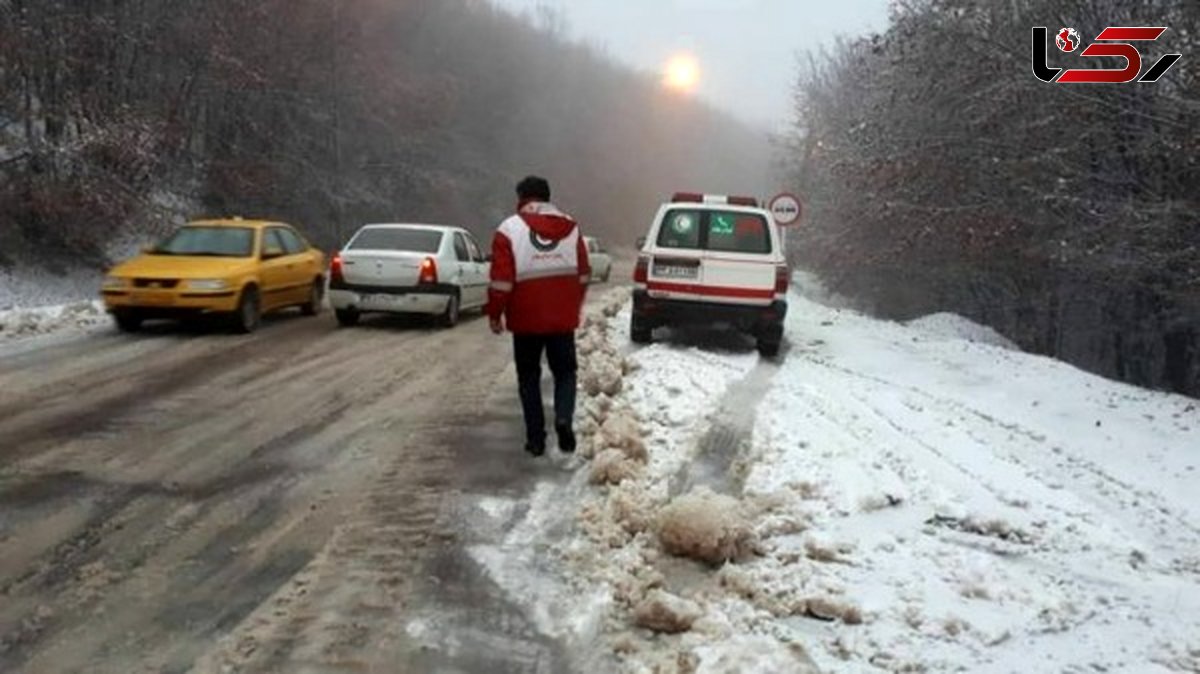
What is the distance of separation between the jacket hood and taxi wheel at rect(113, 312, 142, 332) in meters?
7.90

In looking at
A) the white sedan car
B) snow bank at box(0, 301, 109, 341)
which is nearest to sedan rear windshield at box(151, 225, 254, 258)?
the white sedan car

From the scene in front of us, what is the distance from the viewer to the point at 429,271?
47.1ft

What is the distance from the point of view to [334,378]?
9.93 meters

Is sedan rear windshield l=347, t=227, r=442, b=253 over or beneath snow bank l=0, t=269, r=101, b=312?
over

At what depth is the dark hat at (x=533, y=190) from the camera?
22.5ft

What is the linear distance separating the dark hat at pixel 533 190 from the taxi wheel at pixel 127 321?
7847 mm

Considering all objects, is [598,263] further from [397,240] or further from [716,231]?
[716,231]

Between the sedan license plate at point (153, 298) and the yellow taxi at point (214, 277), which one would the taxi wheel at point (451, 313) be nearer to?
the yellow taxi at point (214, 277)

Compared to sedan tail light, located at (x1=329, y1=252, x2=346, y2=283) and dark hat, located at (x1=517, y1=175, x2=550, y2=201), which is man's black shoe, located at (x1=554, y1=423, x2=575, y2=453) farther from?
sedan tail light, located at (x1=329, y1=252, x2=346, y2=283)

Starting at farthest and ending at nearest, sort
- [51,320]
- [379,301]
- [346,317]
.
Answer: [346,317] < [379,301] < [51,320]

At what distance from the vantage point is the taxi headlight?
41.2ft

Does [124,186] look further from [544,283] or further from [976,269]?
[976,269]

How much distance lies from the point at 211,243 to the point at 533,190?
8458 mm

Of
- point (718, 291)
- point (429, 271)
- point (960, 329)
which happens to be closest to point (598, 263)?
point (960, 329)
